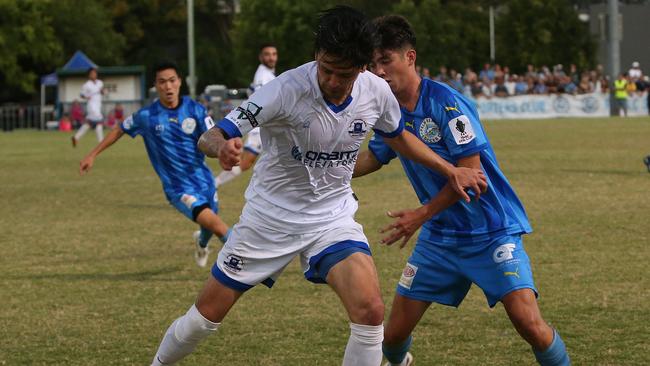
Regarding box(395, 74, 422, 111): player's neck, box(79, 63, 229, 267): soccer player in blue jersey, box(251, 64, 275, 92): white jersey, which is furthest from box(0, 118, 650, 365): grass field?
box(251, 64, 275, 92): white jersey

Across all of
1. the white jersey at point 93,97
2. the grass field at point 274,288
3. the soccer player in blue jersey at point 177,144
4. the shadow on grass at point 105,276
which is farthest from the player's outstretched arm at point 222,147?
the white jersey at point 93,97

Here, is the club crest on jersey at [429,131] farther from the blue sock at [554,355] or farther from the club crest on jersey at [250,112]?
the blue sock at [554,355]

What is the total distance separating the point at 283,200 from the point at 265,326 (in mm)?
2371

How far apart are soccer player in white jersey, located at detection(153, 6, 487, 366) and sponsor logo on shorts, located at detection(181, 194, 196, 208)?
4.68m

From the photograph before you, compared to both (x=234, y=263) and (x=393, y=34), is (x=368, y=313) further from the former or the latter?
(x=393, y=34)

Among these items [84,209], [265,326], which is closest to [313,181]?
Result: [265,326]

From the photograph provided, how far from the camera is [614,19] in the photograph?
44.1m

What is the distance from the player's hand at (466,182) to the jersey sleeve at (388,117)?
1.17ft

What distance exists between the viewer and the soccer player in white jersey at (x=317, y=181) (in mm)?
5270

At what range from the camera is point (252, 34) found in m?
74.9

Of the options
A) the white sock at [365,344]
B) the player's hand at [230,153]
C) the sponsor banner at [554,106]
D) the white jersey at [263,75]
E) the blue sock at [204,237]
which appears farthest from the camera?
the sponsor banner at [554,106]

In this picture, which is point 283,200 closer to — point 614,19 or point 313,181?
point 313,181

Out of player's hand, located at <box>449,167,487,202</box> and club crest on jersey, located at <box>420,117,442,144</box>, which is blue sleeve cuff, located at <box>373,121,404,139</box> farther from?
player's hand, located at <box>449,167,487,202</box>

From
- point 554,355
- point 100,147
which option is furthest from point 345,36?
point 100,147
